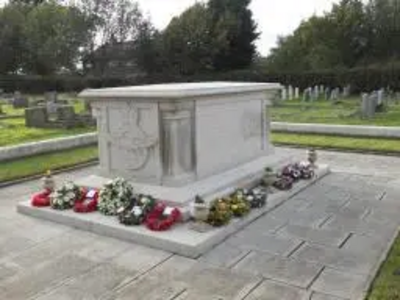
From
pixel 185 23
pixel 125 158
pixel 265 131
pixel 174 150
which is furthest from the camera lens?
pixel 185 23

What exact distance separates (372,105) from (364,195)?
9.69 metres

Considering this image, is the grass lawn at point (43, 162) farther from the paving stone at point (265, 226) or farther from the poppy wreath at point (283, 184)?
the paving stone at point (265, 226)

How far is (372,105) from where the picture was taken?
16.4 meters

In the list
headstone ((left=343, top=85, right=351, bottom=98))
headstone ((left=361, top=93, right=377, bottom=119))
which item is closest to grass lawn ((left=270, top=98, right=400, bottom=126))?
headstone ((left=361, top=93, right=377, bottom=119))

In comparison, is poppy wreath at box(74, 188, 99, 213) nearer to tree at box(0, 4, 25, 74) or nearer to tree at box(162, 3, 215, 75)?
tree at box(162, 3, 215, 75)

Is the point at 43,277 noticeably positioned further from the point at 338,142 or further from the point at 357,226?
the point at 338,142

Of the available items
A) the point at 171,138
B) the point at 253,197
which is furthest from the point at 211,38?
the point at 253,197

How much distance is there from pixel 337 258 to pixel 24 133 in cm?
1228

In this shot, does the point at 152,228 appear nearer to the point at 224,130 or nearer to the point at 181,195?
the point at 181,195

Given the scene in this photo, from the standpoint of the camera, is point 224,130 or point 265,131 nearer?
point 224,130

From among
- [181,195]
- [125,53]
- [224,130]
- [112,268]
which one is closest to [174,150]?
[181,195]

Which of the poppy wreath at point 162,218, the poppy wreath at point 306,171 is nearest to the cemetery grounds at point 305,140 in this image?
the poppy wreath at point 162,218

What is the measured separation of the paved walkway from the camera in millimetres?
4531

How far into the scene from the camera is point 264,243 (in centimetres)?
570
